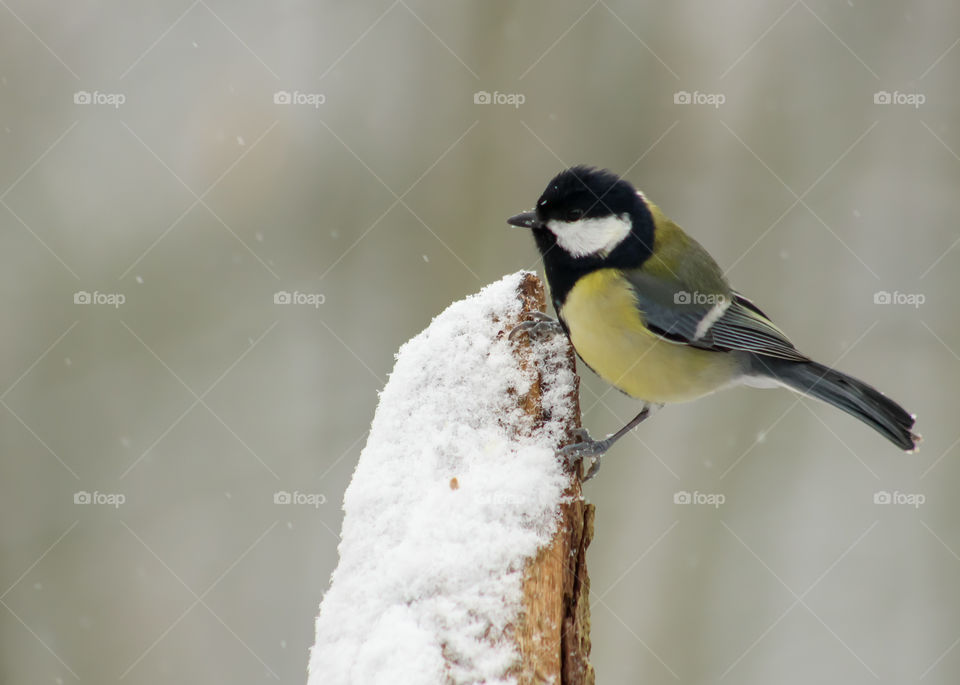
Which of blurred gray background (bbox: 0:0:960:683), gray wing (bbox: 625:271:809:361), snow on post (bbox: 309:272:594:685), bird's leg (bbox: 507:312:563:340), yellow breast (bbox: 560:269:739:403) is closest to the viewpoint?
snow on post (bbox: 309:272:594:685)

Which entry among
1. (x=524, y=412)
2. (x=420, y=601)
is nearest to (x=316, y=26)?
(x=524, y=412)

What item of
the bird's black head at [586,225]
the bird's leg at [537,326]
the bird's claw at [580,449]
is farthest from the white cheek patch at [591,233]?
the bird's claw at [580,449]

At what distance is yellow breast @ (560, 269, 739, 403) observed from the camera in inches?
108

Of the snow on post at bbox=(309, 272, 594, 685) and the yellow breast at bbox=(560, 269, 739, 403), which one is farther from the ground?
the yellow breast at bbox=(560, 269, 739, 403)

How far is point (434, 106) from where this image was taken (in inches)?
214

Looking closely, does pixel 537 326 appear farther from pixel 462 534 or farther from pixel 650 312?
pixel 462 534

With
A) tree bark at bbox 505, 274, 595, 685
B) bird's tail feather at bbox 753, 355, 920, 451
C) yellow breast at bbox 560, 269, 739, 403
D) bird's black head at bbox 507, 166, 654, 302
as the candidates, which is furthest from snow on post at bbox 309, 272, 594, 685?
bird's tail feather at bbox 753, 355, 920, 451

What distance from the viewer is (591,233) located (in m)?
2.84

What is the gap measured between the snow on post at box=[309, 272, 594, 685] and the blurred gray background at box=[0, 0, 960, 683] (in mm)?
3338

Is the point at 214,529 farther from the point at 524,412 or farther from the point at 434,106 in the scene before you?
the point at 524,412

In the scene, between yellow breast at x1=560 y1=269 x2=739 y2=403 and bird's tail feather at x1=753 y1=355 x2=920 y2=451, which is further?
bird's tail feather at x1=753 y1=355 x2=920 y2=451

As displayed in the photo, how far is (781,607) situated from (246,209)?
15.2 feet

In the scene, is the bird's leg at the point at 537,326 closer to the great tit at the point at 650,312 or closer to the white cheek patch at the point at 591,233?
the great tit at the point at 650,312

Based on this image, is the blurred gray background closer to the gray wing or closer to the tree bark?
the gray wing
